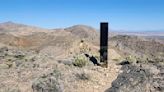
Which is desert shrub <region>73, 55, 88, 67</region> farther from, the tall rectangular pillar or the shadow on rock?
the shadow on rock

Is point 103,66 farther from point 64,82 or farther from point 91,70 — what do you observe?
point 64,82

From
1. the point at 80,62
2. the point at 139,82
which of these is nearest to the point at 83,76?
the point at 80,62

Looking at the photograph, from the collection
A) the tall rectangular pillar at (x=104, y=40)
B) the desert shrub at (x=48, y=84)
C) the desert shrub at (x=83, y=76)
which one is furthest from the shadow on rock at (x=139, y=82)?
the tall rectangular pillar at (x=104, y=40)

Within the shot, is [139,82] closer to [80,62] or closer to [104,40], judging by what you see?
[80,62]

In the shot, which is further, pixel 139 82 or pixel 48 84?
pixel 48 84

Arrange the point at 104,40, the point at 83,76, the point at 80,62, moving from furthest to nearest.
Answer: the point at 104,40 < the point at 80,62 < the point at 83,76

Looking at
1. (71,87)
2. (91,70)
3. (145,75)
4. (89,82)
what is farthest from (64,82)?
(145,75)

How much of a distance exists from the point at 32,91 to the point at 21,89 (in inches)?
18.1

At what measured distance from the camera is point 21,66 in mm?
14969

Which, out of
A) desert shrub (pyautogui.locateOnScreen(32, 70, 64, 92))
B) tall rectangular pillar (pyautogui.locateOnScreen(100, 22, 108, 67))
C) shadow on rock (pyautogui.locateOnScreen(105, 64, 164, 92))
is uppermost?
tall rectangular pillar (pyautogui.locateOnScreen(100, 22, 108, 67))

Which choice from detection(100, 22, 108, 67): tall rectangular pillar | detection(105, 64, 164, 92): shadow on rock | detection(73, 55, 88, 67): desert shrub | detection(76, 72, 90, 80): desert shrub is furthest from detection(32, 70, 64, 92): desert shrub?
detection(100, 22, 108, 67): tall rectangular pillar

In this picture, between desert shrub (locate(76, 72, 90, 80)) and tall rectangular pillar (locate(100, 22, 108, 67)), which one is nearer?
desert shrub (locate(76, 72, 90, 80))

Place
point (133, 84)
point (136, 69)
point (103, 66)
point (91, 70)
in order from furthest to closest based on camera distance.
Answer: point (103, 66) < point (91, 70) < point (136, 69) < point (133, 84)

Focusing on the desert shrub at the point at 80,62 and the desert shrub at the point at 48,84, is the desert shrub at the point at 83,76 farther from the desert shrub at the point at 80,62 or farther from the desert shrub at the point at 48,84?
the desert shrub at the point at 80,62
